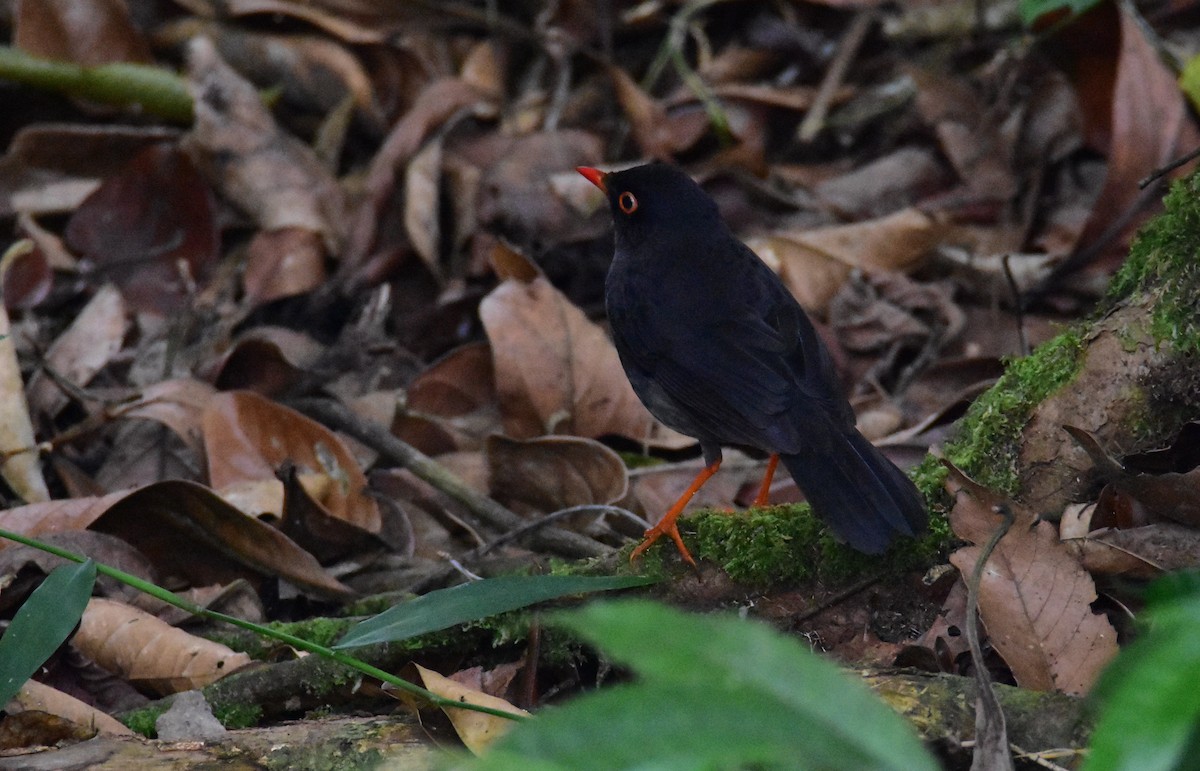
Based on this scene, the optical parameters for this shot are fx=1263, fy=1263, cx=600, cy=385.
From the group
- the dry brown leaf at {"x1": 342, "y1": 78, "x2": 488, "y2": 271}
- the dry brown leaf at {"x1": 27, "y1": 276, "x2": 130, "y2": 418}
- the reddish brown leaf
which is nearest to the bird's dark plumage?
the dry brown leaf at {"x1": 342, "y1": 78, "x2": 488, "y2": 271}

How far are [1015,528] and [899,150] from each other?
4.34 metres

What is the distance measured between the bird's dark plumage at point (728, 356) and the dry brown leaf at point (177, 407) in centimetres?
162

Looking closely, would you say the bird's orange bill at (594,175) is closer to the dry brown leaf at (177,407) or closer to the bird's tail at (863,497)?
the dry brown leaf at (177,407)

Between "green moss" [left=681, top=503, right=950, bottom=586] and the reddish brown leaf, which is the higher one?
the reddish brown leaf

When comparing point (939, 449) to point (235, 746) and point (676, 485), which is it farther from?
point (235, 746)

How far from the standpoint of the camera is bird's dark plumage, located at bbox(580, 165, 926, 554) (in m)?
3.13

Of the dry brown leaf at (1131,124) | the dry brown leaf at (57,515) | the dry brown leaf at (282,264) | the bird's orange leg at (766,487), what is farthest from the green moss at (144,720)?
the dry brown leaf at (1131,124)

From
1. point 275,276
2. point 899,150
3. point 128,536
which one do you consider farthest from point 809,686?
point 899,150

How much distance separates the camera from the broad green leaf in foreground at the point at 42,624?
2.61m

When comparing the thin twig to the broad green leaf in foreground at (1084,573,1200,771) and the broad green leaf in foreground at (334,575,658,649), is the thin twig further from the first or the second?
the broad green leaf in foreground at (1084,573,1200,771)

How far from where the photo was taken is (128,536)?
407 centimetres

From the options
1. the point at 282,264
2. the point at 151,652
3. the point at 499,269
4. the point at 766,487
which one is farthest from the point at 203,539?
the point at 282,264

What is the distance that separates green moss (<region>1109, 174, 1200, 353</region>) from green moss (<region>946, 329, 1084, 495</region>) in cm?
21

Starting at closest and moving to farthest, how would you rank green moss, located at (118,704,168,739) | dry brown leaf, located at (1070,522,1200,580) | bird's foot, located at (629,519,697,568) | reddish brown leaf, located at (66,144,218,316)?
1. dry brown leaf, located at (1070,522,1200,580)
2. green moss, located at (118,704,168,739)
3. bird's foot, located at (629,519,697,568)
4. reddish brown leaf, located at (66,144,218,316)
